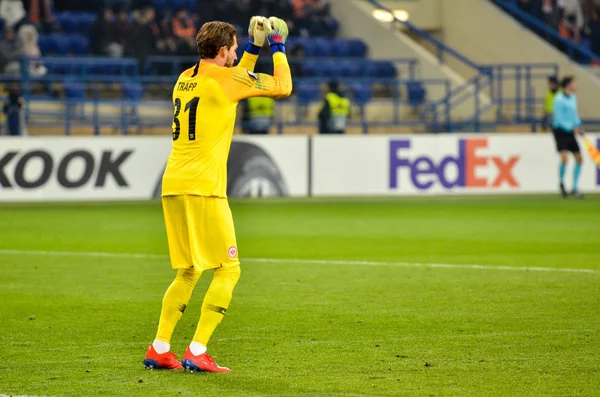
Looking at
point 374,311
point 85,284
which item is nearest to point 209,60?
point 374,311

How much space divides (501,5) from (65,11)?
39.2 ft

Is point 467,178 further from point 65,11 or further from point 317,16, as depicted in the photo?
point 65,11

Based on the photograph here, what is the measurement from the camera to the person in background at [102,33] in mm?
27625

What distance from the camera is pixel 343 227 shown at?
17734 mm

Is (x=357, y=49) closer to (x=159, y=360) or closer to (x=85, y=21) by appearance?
(x=85, y=21)

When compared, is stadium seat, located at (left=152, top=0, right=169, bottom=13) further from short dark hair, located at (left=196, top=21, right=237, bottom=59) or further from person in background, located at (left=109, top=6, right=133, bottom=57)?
short dark hair, located at (left=196, top=21, right=237, bottom=59)

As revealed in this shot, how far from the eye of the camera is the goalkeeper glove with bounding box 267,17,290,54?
287 inches

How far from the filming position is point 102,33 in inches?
1094

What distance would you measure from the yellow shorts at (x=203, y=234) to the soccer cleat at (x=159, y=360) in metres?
0.52

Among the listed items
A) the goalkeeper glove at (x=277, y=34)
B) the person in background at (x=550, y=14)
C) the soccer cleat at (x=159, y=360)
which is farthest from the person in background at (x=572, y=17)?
the soccer cleat at (x=159, y=360)

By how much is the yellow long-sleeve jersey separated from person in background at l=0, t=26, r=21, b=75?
20.2 meters

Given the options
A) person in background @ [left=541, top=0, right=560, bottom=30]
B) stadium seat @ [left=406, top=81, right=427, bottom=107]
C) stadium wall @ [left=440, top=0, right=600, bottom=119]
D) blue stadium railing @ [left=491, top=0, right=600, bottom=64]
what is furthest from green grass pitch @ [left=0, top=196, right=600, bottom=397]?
person in background @ [left=541, top=0, right=560, bottom=30]

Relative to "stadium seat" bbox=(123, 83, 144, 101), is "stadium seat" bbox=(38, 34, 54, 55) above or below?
above

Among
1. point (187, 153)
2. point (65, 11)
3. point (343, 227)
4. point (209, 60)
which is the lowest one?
point (343, 227)
